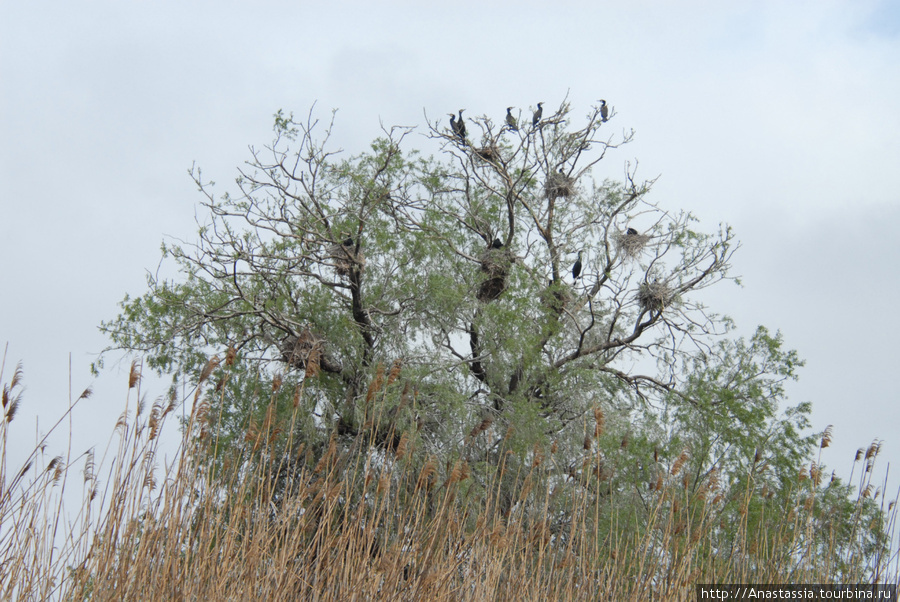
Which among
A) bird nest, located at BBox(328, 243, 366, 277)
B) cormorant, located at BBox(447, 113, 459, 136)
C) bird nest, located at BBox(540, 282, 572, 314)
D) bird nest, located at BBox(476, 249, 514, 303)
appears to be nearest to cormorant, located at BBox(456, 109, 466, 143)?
cormorant, located at BBox(447, 113, 459, 136)

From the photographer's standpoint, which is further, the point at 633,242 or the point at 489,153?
the point at 489,153

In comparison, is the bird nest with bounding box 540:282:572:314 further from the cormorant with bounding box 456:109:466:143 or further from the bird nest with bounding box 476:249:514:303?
the cormorant with bounding box 456:109:466:143

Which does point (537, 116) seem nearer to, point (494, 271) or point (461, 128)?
point (461, 128)

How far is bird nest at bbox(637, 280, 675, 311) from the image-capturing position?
34.6 ft

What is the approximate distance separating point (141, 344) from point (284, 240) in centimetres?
207

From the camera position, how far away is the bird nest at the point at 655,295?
415 inches

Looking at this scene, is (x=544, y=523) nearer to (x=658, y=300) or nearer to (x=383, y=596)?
(x=383, y=596)

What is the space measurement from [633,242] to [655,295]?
723 millimetres

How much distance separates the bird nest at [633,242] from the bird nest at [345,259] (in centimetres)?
354

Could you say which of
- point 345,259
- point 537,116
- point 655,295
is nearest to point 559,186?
point 537,116

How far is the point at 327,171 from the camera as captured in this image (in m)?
10.0

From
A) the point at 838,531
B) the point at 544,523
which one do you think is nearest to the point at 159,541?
the point at 544,523

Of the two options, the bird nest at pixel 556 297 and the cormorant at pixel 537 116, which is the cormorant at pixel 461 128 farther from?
the bird nest at pixel 556 297

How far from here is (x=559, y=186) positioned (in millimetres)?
11039
